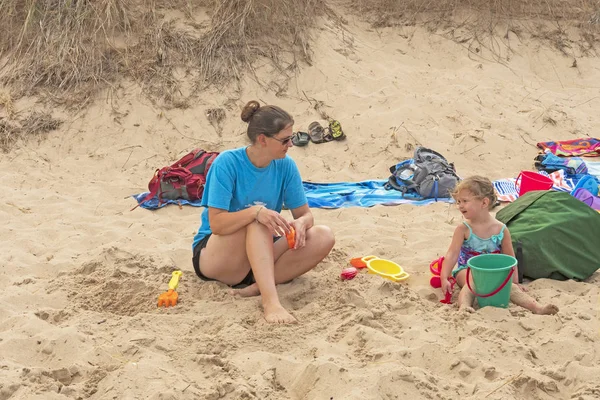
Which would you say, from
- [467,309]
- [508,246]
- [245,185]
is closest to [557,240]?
[508,246]

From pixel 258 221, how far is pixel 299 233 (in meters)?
0.25

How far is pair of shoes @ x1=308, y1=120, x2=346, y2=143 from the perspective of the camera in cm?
682

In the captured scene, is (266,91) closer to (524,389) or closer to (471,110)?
(471,110)

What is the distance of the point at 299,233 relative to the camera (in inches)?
144

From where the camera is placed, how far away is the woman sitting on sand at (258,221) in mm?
3508

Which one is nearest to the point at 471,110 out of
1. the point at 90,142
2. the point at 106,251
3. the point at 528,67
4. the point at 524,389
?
the point at 528,67

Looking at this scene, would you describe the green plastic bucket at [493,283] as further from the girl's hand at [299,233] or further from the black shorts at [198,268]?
the black shorts at [198,268]

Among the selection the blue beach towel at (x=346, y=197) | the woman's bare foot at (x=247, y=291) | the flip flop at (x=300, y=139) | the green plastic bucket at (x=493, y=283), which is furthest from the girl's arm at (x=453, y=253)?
the flip flop at (x=300, y=139)

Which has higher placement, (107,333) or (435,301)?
(107,333)

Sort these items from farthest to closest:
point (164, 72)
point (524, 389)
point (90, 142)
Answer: point (164, 72), point (90, 142), point (524, 389)

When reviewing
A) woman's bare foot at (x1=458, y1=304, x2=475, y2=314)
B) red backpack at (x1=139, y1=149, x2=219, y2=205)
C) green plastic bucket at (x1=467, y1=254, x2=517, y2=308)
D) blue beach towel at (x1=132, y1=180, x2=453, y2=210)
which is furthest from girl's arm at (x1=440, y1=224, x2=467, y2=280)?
red backpack at (x1=139, y1=149, x2=219, y2=205)

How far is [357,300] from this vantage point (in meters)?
3.62

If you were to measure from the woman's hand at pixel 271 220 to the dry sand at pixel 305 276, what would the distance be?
0.43m

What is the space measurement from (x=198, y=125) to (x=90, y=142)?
1.07 m
